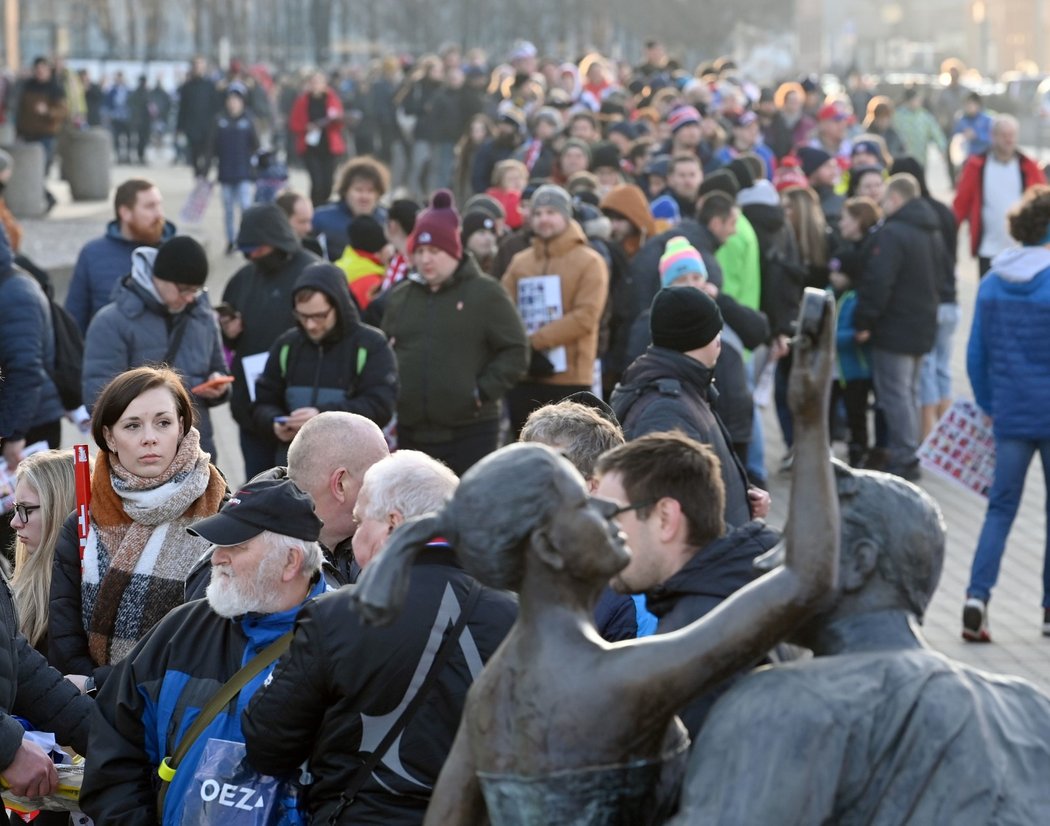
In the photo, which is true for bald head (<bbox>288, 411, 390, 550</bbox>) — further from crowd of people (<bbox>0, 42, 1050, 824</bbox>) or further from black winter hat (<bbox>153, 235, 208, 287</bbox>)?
black winter hat (<bbox>153, 235, 208, 287</bbox>)

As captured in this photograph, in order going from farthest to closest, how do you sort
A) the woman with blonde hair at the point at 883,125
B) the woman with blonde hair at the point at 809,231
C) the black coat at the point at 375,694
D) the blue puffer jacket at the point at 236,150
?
the blue puffer jacket at the point at 236,150 < the woman with blonde hair at the point at 883,125 < the woman with blonde hair at the point at 809,231 < the black coat at the point at 375,694

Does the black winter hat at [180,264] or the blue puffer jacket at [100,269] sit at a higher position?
the black winter hat at [180,264]

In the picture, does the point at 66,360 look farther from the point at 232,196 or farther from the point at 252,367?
the point at 232,196

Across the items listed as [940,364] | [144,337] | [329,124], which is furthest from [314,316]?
[329,124]

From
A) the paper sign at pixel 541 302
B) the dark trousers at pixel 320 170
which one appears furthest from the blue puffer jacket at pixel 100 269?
the dark trousers at pixel 320 170

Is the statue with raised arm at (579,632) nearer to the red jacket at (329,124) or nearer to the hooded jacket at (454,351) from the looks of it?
the hooded jacket at (454,351)

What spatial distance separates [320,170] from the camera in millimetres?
23922

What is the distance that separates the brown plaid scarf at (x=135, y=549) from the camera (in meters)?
5.12

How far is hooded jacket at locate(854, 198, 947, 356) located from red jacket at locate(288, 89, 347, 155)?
13537 mm

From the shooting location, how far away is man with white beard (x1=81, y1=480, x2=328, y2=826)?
157 inches

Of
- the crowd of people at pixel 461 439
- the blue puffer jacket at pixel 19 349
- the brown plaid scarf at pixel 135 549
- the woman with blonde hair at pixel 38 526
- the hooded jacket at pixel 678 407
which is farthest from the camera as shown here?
the blue puffer jacket at pixel 19 349

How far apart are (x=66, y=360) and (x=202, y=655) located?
190 inches

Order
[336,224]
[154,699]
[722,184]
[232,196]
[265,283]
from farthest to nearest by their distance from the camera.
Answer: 1. [232,196]
2. [336,224]
3. [722,184]
4. [265,283]
5. [154,699]

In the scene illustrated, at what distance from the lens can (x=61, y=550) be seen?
5.26m
